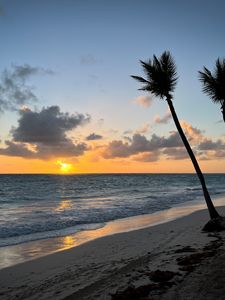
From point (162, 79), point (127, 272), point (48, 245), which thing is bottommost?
point (48, 245)

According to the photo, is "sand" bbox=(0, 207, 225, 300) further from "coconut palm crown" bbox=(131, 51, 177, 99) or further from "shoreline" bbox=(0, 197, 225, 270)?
"coconut palm crown" bbox=(131, 51, 177, 99)

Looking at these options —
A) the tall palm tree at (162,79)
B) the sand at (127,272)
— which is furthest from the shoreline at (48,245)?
the tall palm tree at (162,79)

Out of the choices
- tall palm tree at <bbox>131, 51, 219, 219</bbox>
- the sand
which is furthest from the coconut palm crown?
the sand

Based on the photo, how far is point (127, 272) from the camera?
870 centimetres

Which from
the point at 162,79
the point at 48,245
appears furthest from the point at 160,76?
the point at 48,245

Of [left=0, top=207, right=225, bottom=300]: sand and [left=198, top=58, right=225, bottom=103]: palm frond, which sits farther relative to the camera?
[left=198, top=58, right=225, bottom=103]: palm frond

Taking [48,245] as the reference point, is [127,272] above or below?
above

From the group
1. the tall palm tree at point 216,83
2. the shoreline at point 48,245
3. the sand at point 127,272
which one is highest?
the tall palm tree at point 216,83

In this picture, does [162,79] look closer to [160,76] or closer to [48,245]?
[160,76]

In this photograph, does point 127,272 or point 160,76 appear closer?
point 127,272

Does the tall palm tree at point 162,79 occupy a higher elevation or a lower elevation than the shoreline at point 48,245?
higher

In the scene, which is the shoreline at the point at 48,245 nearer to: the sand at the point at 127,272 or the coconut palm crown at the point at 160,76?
the sand at the point at 127,272

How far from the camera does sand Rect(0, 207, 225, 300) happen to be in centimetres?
702

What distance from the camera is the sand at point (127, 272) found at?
7023 mm
